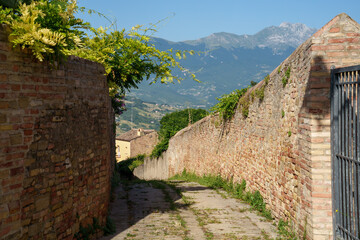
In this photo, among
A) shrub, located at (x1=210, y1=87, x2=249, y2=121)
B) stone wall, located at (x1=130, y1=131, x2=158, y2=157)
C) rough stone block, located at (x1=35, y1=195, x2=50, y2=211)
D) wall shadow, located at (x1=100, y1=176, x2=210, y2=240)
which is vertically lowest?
stone wall, located at (x1=130, y1=131, x2=158, y2=157)

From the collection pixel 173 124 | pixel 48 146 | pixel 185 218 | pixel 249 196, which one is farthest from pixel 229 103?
pixel 173 124

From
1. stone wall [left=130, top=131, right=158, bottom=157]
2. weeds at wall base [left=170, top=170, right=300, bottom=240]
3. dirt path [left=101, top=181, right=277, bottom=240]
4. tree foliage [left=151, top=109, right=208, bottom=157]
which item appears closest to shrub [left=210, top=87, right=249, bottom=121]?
weeds at wall base [left=170, top=170, right=300, bottom=240]

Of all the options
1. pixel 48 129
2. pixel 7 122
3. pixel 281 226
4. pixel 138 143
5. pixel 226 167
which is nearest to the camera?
pixel 7 122

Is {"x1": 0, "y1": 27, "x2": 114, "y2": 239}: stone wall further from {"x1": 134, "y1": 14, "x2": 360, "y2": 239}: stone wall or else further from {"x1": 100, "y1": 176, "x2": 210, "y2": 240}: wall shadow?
{"x1": 134, "y1": 14, "x2": 360, "y2": 239}: stone wall

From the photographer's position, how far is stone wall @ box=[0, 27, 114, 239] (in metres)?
3.59

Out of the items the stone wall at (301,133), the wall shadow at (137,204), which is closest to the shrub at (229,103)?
the stone wall at (301,133)

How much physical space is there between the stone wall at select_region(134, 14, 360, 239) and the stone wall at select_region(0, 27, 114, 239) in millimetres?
3336

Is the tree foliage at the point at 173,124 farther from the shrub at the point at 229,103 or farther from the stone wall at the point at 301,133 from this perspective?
the stone wall at the point at 301,133

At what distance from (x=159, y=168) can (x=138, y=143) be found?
18.9 m

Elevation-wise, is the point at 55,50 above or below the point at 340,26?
below

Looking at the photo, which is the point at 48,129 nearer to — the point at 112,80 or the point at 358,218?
the point at 112,80

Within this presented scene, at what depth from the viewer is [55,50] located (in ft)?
13.2

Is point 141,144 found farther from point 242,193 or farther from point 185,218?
point 185,218

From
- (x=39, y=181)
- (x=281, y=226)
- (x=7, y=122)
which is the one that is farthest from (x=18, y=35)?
(x=281, y=226)
